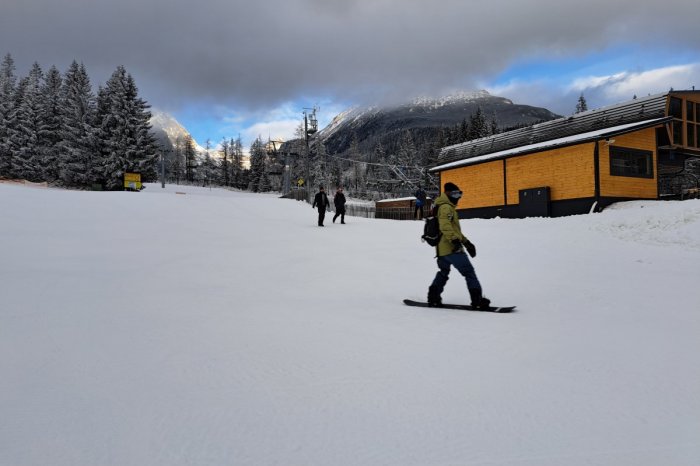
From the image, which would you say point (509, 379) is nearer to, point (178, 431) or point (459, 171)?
point (178, 431)

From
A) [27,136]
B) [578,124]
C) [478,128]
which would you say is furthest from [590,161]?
[27,136]

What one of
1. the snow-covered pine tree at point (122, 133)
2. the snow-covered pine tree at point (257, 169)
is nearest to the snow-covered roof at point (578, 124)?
the snow-covered pine tree at point (122, 133)

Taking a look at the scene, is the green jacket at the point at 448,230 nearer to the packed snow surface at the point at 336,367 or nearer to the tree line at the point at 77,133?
the packed snow surface at the point at 336,367

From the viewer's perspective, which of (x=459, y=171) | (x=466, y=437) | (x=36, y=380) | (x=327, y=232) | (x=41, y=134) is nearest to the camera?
(x=466, y=437)

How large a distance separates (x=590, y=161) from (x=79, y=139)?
48.6m

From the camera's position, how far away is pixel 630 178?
21.4 m

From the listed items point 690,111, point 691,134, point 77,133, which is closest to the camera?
point 691,134

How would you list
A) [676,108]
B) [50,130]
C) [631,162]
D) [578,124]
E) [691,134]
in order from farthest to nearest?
[50,130], [578,124], [691,134], [676,108], [631,162]

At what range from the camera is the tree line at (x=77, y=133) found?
43594mm

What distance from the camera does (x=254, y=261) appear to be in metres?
10.2

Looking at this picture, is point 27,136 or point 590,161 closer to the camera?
point 590,161

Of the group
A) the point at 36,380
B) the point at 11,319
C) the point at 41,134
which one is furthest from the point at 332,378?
the point at 41,134

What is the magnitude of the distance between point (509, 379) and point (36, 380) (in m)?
3.75

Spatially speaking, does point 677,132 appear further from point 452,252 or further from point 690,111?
point 452,252
